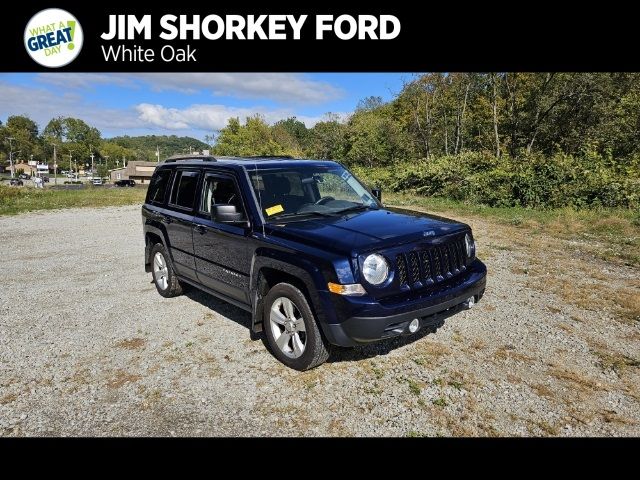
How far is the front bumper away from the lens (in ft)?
10.3

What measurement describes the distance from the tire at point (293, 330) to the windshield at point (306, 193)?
2.72ft

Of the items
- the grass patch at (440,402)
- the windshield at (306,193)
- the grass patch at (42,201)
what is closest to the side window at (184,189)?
the windshield at (306,193)

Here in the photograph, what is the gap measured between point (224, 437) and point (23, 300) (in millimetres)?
4690

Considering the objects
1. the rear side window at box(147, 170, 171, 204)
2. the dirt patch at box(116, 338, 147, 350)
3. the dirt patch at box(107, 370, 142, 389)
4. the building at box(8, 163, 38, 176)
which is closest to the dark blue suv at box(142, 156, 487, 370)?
the rear side window at box(147, 170, 171, 204)

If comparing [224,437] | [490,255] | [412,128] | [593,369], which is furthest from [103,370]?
[412,128]

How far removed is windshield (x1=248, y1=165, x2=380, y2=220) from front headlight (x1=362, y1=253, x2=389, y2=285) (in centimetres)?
105

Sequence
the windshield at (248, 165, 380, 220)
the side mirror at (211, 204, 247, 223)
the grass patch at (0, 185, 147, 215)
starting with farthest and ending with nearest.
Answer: the grass patch at (0, 185, 147, 215)
the windshield at (248, 165, 380, 220)
the side mirror at (211, 204, 247, 223)

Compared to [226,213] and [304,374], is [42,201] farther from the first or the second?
[304,374]

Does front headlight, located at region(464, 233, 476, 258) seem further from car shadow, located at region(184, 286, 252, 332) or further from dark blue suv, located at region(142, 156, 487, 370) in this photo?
car shadow, located at region(184, 286, 252, 332)

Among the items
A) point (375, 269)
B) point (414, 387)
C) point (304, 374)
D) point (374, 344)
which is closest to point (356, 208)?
point (375, 269)

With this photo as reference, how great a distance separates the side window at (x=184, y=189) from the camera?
16.4 feet

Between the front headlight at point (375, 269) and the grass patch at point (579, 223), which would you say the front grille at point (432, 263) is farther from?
the grass patch at point (579, 223)

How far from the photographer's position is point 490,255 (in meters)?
8.18
